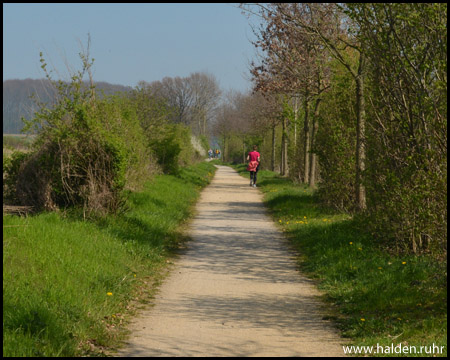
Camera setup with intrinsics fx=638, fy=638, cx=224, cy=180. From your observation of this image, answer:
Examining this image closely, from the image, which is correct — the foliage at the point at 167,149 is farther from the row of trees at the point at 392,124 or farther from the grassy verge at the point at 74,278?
the grassy verge at the point at 74,278

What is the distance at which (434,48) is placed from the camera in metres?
8.74

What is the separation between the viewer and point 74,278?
848 centimetres

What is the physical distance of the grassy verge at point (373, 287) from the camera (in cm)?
691

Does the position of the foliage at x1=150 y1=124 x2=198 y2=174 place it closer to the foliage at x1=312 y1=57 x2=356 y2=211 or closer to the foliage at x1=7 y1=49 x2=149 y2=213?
the foliage at x1=312 y1=57 x2=356 y2=211

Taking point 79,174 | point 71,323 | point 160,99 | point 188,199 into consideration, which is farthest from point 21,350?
point 160,99

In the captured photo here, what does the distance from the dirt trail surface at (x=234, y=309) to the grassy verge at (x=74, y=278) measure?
0.40m

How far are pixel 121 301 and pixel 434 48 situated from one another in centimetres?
545

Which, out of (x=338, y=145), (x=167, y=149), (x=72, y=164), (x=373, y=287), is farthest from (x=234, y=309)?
(x=167, y=149)

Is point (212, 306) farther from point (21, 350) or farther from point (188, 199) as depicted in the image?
point (188, 199)

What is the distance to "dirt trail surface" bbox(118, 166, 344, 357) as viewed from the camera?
6547mm

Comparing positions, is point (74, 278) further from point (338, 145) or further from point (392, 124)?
point (338, 145)

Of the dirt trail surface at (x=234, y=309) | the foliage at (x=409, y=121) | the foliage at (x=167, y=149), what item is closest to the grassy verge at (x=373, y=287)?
the dirt trail surface at (x=234, y=309)

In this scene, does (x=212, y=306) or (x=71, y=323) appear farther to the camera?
(x=212, y=306)

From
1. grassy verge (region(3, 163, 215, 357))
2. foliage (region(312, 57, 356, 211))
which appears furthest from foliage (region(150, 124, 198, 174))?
grassy verge (region(3, 163, 215, 357))
